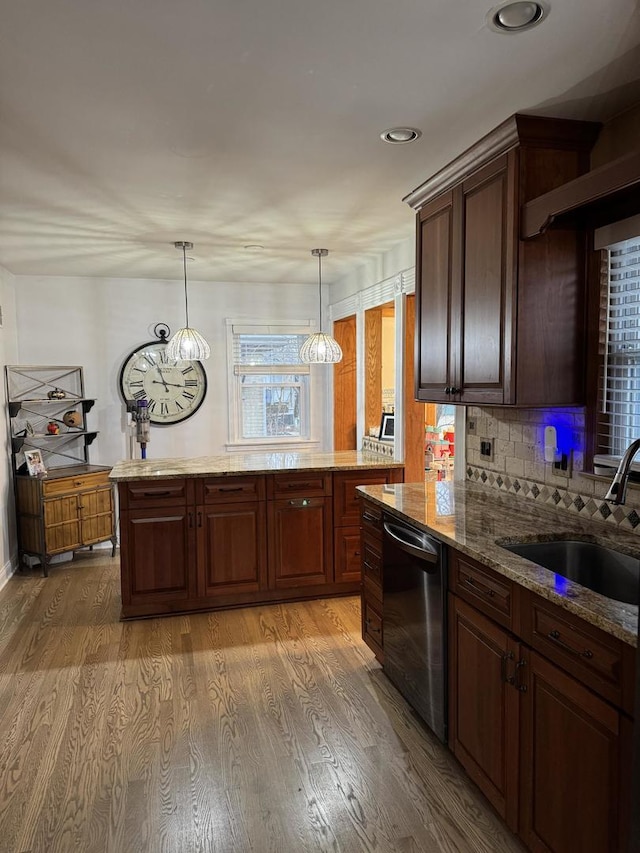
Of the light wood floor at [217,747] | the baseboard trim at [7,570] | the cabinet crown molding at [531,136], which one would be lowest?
the light wood floor at [217,747]

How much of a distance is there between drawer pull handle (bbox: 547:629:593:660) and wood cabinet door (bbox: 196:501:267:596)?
8.36ft

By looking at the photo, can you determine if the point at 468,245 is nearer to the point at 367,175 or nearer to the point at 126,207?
the point at 367,175

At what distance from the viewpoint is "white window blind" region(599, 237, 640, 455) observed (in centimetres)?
221

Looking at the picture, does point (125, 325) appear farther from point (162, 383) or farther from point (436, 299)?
point (436, 299)

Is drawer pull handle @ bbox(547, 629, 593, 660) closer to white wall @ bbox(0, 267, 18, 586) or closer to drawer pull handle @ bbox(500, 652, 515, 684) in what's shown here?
drawer pull handle @ bbox(500, 652, 515, 684)

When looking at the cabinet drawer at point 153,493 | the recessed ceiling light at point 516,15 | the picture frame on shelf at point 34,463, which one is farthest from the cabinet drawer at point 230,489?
the recessed ceiling light at point 516,15

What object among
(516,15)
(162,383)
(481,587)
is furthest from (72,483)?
(516,15)

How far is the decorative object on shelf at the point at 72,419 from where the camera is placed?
5277mm

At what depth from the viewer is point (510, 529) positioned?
7.54 feet

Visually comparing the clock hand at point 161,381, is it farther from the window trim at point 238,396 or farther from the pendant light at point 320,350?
the pendant light at point 320,350

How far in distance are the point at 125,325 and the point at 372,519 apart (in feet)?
11.6

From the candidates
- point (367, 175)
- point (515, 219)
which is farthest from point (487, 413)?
point (367, 175)

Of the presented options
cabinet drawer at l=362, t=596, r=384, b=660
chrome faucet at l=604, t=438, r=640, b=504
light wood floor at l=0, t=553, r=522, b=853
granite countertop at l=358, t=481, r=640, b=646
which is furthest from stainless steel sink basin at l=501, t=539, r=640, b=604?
cabinet drawer at l=362, t=596, r=384, b=660

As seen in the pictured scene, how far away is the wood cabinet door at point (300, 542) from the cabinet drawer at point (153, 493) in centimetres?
59
